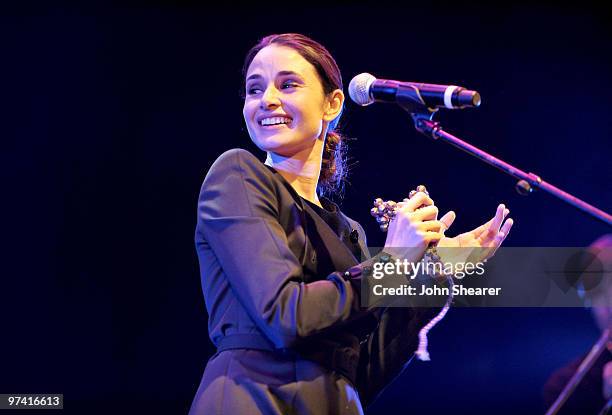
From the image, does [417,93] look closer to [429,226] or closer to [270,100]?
[429,226]

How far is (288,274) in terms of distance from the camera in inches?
57.1

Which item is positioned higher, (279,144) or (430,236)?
(279,144)

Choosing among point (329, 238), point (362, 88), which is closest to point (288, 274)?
point (329, 238)

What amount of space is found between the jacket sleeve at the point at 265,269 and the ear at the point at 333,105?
0.40m

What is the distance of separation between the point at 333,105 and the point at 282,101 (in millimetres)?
196

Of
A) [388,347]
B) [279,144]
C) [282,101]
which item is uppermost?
[282,101]

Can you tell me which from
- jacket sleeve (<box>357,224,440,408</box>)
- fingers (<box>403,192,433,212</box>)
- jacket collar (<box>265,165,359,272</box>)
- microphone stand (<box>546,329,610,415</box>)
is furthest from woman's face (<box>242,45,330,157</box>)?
microphone stand (<box>546,329,610,415</box>)

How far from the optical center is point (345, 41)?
3.63 meters

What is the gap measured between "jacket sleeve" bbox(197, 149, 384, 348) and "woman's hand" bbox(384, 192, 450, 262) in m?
0.08

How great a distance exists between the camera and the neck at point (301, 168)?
1.86 metres

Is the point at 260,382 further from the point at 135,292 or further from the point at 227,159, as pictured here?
the point at 135,292

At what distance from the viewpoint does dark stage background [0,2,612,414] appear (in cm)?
345

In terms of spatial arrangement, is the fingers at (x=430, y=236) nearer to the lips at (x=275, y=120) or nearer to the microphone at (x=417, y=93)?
the microphone at (x=417, y=93)

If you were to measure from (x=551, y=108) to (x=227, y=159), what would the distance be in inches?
98.7
